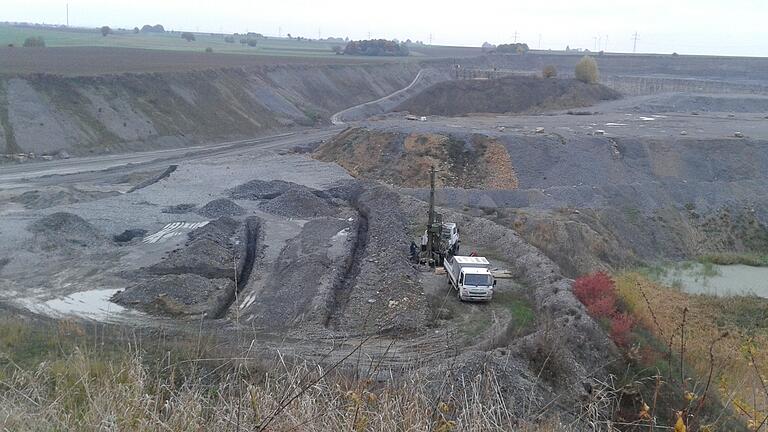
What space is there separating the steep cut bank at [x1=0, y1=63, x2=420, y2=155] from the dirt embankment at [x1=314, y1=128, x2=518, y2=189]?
1610 cm

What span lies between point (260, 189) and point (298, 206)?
478 cm

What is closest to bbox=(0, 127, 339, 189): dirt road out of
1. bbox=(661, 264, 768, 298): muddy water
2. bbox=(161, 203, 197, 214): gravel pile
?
bbox=(161, 203, 197, 214): gravel pile

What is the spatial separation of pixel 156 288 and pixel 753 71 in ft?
364

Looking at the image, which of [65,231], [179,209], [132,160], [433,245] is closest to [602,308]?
[433,245]

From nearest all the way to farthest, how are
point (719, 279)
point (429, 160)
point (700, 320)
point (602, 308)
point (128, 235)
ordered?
point (602, 308) → point (700, 320) → point (128, 235) → point (719, 279) → point (429, 160)

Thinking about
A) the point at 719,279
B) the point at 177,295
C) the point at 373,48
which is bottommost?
the point at 719,279

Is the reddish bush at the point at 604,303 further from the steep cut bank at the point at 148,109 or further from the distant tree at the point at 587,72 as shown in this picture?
the distant tree at the point at 587,72

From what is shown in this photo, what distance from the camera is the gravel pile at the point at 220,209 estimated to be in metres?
30.5

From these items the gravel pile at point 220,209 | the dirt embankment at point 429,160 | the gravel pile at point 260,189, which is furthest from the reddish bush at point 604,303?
the gravel pile at point 260,189

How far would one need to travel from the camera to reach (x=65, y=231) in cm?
2619

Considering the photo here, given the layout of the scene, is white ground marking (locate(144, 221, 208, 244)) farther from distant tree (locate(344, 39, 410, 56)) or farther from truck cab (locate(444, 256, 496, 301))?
distant tree (locate(344, 39, 410, 56))

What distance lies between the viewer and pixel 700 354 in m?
16.8

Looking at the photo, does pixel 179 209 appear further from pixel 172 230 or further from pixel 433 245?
pixel 433 245

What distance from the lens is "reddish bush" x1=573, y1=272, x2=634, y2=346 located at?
16.3 metres
